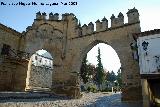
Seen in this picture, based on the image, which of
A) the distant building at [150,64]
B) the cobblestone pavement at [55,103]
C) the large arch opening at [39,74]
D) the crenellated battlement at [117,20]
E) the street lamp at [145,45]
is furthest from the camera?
the large arch opening at [39,74]

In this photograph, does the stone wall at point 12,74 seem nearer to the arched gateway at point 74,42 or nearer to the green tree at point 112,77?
the arched gateway at point 74,42

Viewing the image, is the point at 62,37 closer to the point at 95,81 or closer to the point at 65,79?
the point at 65,79

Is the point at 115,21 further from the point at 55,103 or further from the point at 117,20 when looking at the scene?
the point at 55,103

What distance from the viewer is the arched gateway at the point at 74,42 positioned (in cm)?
1477

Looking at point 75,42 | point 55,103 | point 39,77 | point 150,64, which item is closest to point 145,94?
point 150,64

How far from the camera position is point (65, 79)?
17.9 metres

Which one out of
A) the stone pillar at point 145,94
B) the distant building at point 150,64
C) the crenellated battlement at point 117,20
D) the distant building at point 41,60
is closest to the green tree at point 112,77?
the distant building at point 41,60

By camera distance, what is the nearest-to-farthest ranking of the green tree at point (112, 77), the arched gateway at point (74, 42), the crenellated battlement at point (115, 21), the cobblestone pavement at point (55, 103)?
1. the cobblestone pavement at point (55, 103)
2. the arched gateway at point (74, 42)
3. the crenellated battlement at point (115, 21)
4. the green tree at point (112, 77)

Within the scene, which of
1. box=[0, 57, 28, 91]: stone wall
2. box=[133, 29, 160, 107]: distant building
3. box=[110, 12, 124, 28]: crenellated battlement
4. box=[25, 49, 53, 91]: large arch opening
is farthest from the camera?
box=[25, 49, 53, 91]: large arch opening

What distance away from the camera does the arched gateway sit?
1477cm

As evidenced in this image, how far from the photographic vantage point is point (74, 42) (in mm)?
18250

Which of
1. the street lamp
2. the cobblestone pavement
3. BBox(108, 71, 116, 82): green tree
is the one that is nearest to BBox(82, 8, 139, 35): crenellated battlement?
the street lamp

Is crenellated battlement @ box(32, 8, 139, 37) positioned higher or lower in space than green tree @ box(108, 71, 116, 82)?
higher

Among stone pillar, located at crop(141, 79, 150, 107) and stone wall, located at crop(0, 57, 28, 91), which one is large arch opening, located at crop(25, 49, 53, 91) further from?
stone pillar, located at crop(141, 79, 150, 107)
